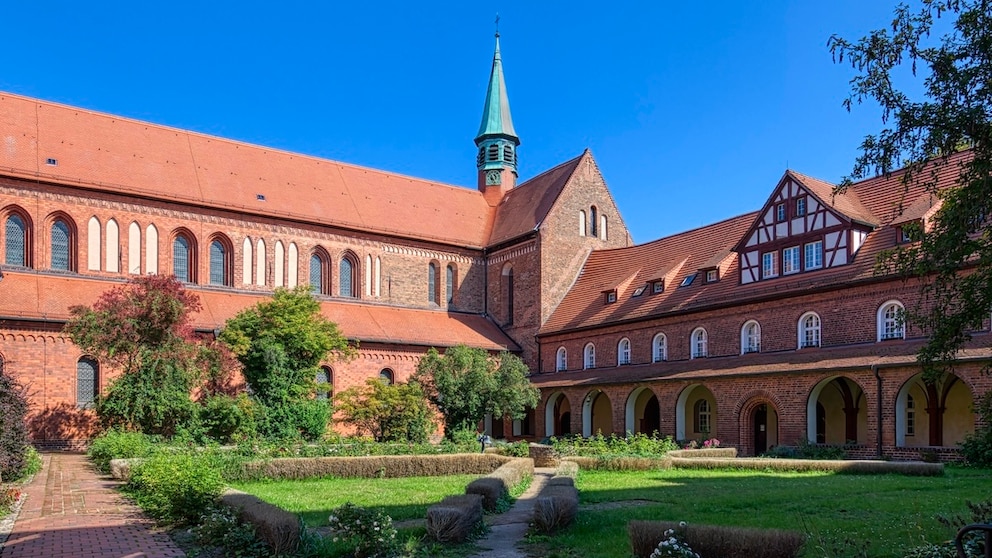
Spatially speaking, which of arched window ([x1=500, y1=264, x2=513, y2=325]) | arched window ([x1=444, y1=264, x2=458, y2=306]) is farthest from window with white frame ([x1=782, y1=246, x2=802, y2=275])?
arched window ([x1=444, y1=264, x2=458, y2=306])

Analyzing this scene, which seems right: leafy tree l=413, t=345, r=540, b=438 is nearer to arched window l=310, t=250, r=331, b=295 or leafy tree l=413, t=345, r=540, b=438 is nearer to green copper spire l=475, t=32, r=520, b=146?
arched window l=310, t=250, r=331, b=295

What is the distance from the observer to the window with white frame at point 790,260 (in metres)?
31.3

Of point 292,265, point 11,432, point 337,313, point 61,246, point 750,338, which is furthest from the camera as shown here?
point 292,265

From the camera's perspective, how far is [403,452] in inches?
1019

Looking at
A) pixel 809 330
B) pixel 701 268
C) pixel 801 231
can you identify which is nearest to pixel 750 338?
pixel 809 330

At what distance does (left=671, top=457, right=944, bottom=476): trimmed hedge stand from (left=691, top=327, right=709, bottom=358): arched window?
11.5 meters

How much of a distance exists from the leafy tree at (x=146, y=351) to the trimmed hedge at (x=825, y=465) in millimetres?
15424

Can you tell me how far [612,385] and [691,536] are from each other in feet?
89.7

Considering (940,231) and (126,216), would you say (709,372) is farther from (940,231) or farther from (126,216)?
(126,216)

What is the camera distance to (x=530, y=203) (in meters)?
46.3

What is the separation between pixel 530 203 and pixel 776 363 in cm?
1979

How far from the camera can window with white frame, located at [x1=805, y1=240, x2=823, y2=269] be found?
100.0ft

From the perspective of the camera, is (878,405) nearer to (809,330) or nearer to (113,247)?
(809,330)

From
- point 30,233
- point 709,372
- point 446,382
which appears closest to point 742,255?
point 709,372
